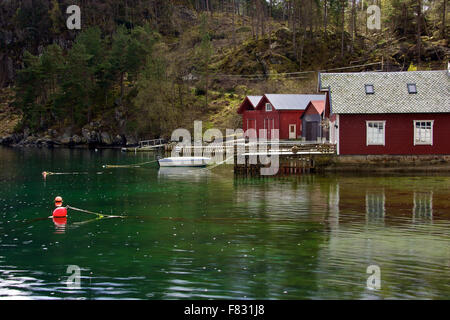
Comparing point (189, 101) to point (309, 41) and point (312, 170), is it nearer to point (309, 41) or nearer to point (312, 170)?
point (309, 41)

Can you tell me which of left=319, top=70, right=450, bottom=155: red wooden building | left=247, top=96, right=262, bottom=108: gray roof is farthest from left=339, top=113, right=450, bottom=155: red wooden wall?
left=247, top=96, right=262, bottom=108: gray roof

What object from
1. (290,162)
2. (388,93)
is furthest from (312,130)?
(290,162)

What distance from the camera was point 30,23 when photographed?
15562cm

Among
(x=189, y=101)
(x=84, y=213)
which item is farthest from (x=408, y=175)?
(x=189, y=101)

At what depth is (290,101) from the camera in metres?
79.7

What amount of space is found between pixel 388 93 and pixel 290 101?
29061 millimetres

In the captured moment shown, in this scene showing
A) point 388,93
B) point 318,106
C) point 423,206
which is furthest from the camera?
point 318,106

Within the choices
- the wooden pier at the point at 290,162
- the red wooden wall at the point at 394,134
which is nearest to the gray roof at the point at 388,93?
A: the red wooden wall at the point at 394,134

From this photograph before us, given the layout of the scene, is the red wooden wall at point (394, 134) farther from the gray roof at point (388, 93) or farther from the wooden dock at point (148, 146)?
the wooden dock at point (148, 146)

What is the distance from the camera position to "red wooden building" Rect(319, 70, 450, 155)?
50312 mm

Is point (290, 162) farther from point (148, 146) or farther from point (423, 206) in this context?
point (148, 146)

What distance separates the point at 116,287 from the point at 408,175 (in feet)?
122

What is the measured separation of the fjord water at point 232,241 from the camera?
644 inches

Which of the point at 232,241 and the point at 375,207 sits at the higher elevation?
the point at 375,207
